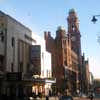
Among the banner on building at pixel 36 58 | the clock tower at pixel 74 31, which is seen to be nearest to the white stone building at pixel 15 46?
the banner on building at pixel 36 58

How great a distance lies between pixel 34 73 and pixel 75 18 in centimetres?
8097

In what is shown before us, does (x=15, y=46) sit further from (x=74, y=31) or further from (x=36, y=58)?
(x=74, y=31)

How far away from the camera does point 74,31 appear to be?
137 meters

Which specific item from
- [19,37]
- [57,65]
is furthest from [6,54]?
[57,65]

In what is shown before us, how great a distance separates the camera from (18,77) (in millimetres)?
44750

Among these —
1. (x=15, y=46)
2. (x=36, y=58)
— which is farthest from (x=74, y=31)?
(x=15, y=46)

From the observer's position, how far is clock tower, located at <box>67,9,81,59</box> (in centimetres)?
13338

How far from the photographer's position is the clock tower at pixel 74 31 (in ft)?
438

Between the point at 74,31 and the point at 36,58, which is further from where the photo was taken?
the point at 74,31

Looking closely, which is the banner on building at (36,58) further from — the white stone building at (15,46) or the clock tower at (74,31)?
the clock tower at (74,31)

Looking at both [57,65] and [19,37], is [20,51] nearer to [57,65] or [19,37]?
[19,37]

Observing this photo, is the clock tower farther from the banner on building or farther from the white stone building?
the banner on building

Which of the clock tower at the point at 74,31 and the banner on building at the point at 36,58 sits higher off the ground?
the clock tower at the point at 74,31

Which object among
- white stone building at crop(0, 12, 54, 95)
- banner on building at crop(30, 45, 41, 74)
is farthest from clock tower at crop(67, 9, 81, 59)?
banner on building at crop(30, 45, 41, 74)
